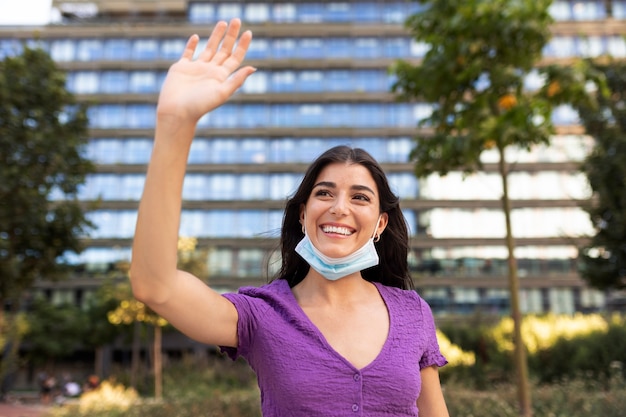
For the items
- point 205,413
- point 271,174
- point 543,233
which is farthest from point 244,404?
point 543,233

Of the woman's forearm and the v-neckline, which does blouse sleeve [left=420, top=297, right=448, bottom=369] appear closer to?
the v-neckline

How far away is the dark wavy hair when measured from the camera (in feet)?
6.32

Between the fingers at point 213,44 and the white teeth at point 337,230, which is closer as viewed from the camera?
the fingers at point 213,44

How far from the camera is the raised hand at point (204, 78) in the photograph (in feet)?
4.36

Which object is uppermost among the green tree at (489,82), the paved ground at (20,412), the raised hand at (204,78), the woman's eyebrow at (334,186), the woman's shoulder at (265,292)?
the green tree at (489,82)

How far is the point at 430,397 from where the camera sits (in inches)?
74.9

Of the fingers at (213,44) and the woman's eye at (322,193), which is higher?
the fingers at (213,44)

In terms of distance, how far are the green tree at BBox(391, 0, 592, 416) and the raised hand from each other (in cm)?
595

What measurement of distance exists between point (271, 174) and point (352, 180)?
4247 cm

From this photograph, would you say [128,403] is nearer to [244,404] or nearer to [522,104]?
[244,404]

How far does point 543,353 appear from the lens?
54.2 feet

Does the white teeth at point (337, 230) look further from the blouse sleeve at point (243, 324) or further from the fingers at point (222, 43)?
the fingers at point (222, 43)

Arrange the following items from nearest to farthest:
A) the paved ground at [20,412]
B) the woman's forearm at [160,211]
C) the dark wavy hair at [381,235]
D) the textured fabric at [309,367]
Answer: the woman's forearm at [160,211]
the textured fabric at [309,367]
the dark wavy hair at [381,235]
the paved ground at [20,412]

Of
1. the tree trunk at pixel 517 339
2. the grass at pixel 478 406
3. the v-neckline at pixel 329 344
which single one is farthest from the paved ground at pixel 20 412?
the v-neckline at pixel 329 344
